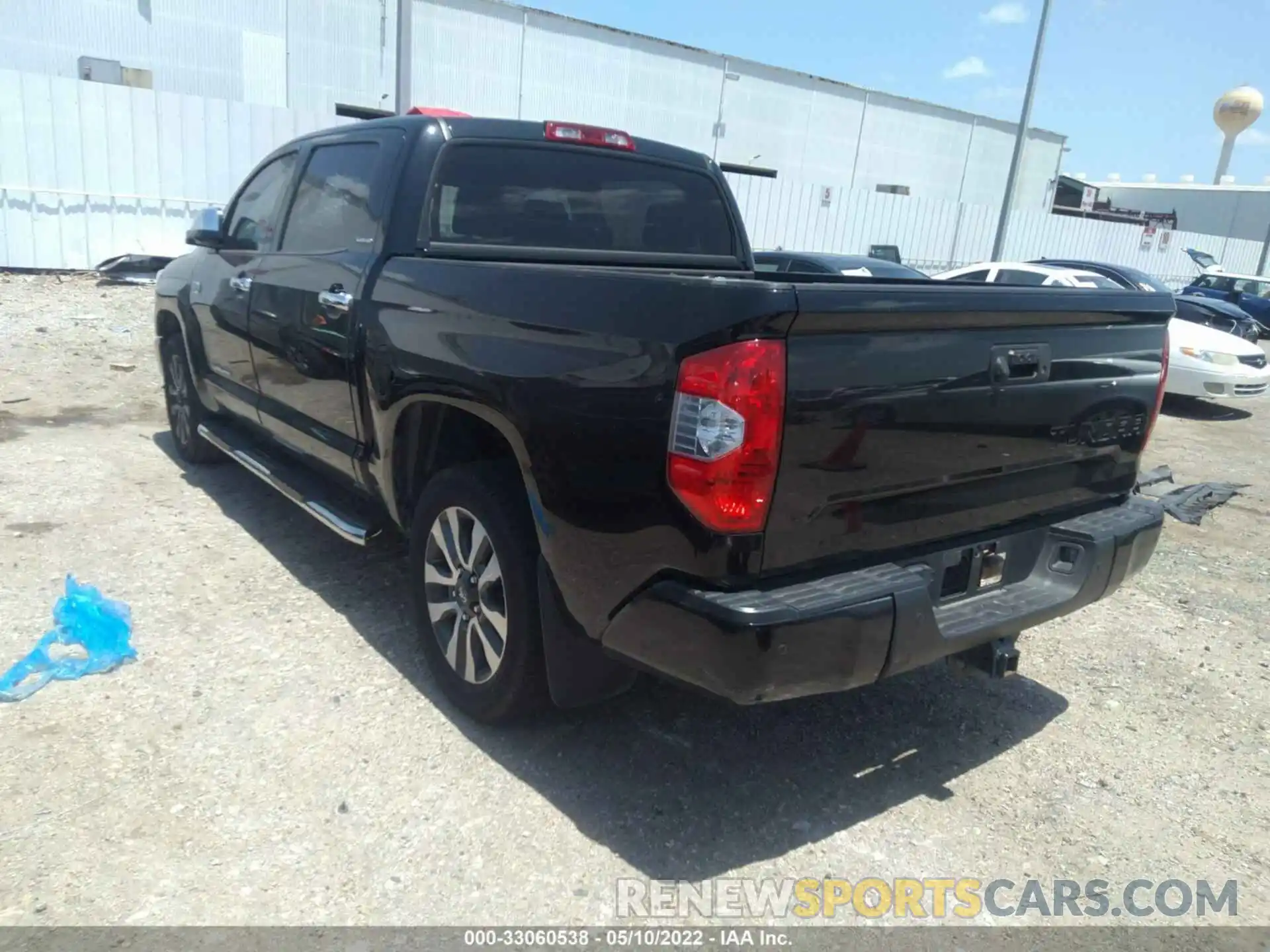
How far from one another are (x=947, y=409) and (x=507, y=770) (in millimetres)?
1735

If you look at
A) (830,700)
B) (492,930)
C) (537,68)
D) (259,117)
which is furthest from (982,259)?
(492,930)

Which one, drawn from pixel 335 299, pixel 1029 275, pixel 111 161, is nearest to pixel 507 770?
pixel 335 299

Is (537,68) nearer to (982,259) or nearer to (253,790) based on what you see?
(982,259)

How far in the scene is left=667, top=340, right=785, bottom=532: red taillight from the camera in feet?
6.88

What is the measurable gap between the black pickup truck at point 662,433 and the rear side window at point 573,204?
0.04 feet

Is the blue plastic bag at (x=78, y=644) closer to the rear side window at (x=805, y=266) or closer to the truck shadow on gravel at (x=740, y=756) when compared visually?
the truck shadow on gravel at (x=740, y=756)

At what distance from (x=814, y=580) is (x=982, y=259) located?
82.3 ft

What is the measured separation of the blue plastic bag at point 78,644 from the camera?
10.6ft

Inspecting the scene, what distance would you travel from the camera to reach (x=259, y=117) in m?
14.9

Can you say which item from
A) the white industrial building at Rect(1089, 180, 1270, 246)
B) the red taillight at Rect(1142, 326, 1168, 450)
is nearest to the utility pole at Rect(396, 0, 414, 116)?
the red taillight at Rect(1142, 326, 1168, 450)

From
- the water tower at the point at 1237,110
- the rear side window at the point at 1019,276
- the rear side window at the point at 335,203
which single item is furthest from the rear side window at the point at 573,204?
the water tower at the point at 1237,110

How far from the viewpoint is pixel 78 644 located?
3.47m

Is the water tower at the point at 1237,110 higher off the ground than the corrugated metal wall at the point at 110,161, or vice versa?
the water tower at the point at 1237,110

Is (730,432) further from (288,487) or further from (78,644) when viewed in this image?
(78,644)
